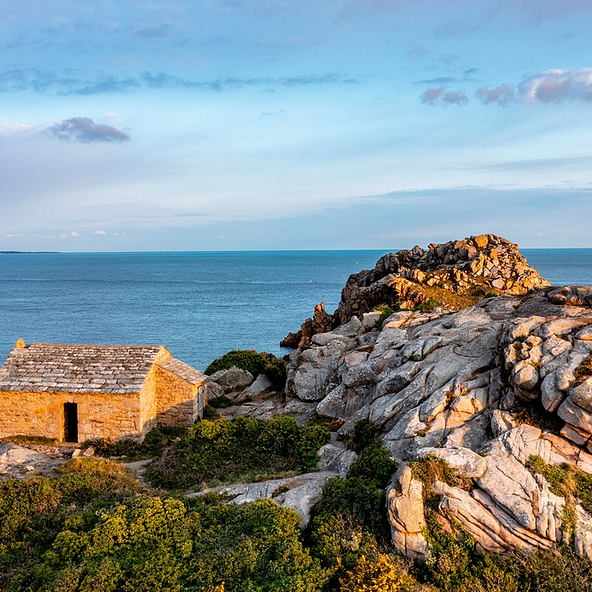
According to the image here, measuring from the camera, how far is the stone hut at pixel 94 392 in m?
23.9

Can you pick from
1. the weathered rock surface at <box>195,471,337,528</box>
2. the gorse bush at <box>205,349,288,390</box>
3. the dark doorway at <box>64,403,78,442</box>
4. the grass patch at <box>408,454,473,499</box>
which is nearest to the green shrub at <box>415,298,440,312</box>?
the gorse bush at <box>205,349,288,390</box>

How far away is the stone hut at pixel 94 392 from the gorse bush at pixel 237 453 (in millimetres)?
3499

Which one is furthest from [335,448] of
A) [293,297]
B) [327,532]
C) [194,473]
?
[293,297]

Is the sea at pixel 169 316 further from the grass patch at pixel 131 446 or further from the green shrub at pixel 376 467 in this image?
the green shrub at pixel 376 467

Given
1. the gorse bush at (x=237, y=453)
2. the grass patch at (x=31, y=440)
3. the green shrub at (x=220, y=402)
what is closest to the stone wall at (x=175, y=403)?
the gorse bush at (x=237, y=453)

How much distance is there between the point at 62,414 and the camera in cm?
2439

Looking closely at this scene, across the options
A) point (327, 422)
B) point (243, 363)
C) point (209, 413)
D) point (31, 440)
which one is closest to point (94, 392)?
point (31, 440)

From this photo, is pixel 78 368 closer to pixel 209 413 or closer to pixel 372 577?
pixel 209 413

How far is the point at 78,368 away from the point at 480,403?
18.5 m

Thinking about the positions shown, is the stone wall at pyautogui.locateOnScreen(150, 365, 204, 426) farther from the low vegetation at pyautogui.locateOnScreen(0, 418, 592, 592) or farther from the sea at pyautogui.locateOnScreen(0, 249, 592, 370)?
the sea at pyautogui.locateOnScreen(0, 249, 592, 370)

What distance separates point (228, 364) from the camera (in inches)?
1464

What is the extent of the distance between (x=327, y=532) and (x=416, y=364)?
1018cm

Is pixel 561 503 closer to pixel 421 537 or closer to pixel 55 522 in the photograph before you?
pixel 421 537

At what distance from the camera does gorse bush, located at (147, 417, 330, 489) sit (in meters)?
19.3
